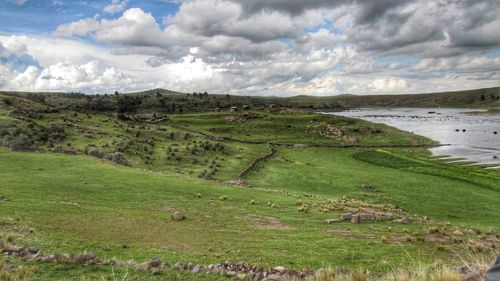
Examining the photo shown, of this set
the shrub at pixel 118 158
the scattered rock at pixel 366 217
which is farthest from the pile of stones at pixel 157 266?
the shrub at pixel 118 158

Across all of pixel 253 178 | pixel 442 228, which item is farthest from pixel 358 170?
pixel 442 228

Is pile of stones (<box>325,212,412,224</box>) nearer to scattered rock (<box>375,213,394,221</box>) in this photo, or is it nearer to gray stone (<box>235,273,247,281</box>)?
scattered rock (<box>375,213,394,221</box>)

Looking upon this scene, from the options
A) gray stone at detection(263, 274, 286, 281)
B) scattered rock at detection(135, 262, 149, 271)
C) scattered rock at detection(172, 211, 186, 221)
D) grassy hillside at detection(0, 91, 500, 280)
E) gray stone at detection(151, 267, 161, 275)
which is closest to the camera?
gray stone at detection(263, 274, 286, 281)

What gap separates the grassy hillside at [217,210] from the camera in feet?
46.1

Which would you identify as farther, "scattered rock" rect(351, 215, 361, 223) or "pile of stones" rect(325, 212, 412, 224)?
"pile of stones" rect(325, 212, 412, 224)

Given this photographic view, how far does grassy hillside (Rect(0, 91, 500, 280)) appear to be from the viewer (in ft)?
46.1

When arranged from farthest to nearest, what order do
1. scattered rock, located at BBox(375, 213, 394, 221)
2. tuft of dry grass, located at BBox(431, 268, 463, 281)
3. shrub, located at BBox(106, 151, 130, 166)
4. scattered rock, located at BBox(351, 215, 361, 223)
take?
shrub, located at BBox(106, 151, 130, 166) < scattered rock, located at BBox(375, 213, 394, 221) < scattered rock, located at BBox(351, 215, 361, 223) < tuft of dry grass, located at BBox(431, 268, 463, 281)

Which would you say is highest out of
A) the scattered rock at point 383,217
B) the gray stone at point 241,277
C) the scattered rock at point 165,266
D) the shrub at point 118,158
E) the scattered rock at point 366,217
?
the scattered rock at point 165,266

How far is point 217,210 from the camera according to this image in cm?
2295

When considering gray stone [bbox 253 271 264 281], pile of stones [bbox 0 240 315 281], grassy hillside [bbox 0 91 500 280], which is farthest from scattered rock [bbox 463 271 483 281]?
gray stone [bbox 253 271 264 281]

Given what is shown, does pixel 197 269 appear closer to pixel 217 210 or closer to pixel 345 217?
pixel 217 210

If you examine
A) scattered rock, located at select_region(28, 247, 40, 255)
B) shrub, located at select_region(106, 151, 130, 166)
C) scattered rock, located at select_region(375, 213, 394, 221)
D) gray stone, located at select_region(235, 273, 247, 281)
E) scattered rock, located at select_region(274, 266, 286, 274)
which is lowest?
scattered rock, located at select_region(375, 213, 394, 221)

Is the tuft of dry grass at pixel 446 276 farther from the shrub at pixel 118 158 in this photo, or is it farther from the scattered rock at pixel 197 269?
the shrub at pixel 118 158

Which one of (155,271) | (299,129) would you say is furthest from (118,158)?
(299,129)
